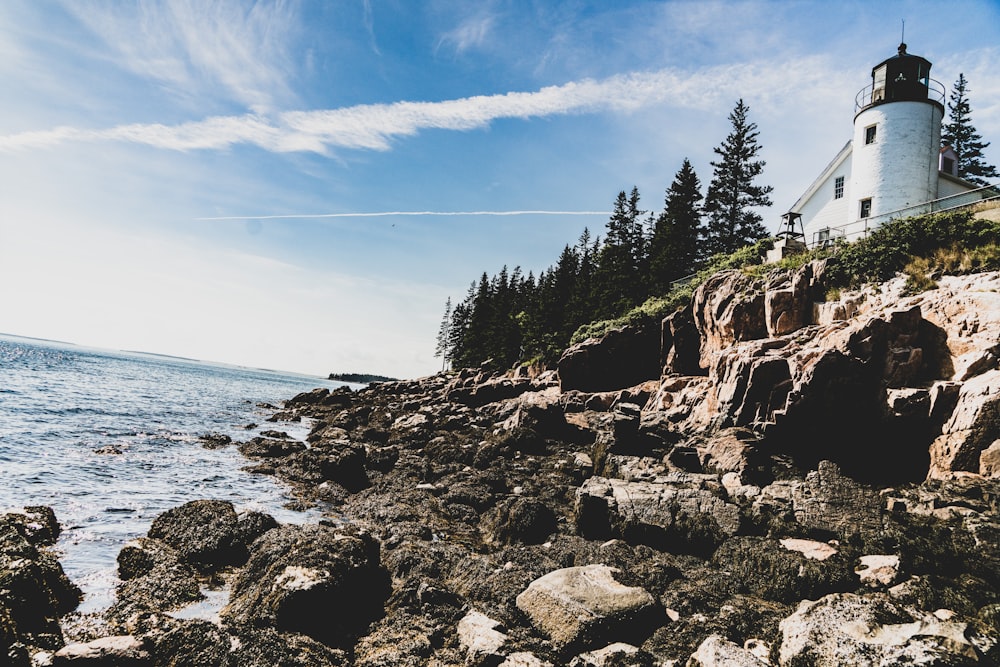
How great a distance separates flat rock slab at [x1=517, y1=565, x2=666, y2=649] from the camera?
6.82 m

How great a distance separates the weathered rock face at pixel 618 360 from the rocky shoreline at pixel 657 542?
9138mm

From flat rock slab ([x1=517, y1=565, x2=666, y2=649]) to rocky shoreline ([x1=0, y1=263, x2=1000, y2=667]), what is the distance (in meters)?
0.03

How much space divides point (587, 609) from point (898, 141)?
111 feet

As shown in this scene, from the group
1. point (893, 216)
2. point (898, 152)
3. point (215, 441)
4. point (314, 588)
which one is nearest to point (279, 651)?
point (314, 588)

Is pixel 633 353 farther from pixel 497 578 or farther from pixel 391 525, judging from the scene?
pixel 497 578

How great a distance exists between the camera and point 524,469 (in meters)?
17.2

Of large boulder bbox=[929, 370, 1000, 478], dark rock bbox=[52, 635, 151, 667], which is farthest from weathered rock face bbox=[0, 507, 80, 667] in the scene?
large boulder bbox=[929, 370, 1000, 478]

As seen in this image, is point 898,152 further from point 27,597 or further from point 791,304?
point 27,597

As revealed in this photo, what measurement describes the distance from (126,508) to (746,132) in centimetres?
5169

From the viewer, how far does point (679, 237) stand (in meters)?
44.2

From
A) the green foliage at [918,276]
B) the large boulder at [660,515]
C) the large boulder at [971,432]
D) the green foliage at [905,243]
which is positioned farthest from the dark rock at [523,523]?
the green foliage at [905,243]

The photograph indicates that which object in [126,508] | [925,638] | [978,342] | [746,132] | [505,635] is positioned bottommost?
[126,508]

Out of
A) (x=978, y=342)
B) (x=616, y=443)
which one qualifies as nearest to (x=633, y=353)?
(x=616, y=443)

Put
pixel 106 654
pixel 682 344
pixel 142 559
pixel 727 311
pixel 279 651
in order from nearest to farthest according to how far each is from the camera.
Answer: pixel 106 654
pixel 279 651
pixel 142 559
pixel 727 311
pixel 682 344
